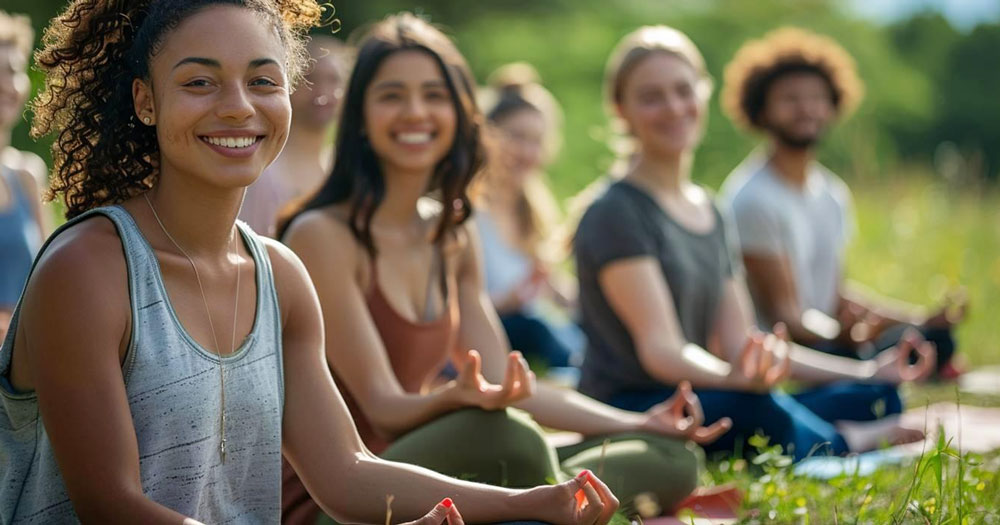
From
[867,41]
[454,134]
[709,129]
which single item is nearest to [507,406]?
[454,134]

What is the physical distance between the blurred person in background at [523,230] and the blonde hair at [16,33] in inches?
93.3

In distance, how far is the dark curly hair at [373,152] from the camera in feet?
11.9

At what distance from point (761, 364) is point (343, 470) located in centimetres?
185

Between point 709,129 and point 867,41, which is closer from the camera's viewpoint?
point 709,129

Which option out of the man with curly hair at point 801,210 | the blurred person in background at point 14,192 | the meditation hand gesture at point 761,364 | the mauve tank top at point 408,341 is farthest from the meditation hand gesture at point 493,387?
the man with curly hair at point 801,210

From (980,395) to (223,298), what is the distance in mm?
4182

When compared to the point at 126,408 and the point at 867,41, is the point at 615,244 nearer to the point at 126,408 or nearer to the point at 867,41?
the point at 126,408

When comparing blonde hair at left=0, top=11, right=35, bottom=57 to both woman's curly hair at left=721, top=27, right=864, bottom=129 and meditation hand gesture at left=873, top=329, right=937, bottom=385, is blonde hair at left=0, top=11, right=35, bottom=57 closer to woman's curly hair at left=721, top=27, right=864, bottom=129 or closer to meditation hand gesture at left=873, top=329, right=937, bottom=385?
woman's curly hair at left=721, top=27, right=864, bottom=129

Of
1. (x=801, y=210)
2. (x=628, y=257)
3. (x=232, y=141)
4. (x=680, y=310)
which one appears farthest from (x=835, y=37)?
(x=232, y=141)

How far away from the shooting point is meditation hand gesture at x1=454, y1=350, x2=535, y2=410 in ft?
9.40

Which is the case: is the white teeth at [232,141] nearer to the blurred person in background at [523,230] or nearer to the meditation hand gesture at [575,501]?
the meditation hand gesture at [575,501]

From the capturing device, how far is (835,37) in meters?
19.5

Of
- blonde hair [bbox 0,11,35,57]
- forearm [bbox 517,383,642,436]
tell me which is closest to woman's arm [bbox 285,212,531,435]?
forearm [bbox 517,383,642,436]

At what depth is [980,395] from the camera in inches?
222
